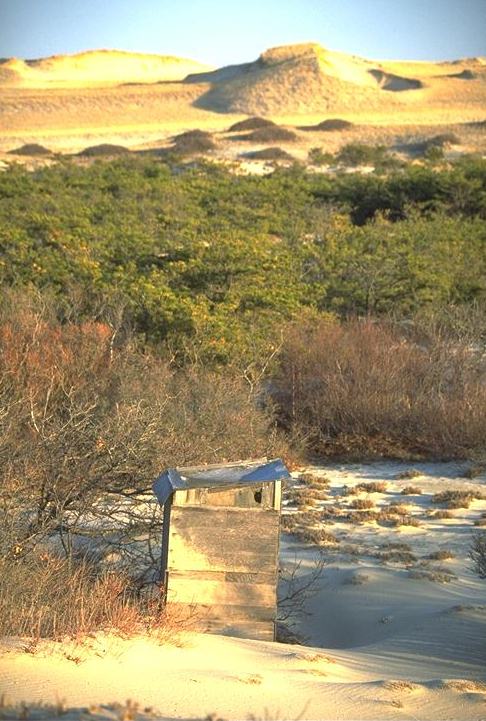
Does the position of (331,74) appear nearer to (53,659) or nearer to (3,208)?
(3,208)

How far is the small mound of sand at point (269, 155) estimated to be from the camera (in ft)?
150

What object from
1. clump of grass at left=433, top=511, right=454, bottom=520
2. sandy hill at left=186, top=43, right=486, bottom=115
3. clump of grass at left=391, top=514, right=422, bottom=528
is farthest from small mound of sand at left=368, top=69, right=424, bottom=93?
clump of grass at left=391, top=514, right=422, bottom=528

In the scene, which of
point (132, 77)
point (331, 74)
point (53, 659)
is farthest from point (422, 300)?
point (132, 77)

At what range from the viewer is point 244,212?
3025 centimetres

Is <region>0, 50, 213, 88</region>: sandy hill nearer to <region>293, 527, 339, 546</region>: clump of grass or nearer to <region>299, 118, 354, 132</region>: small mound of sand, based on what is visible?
<region>299, 118, 354, 132</region>: small mound of sand

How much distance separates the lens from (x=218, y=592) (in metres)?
8.01

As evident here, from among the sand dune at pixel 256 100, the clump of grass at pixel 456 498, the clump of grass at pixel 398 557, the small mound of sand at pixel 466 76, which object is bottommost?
the clump of grass at pixel 456 498

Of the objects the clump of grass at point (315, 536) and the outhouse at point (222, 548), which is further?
the clump of grass at point (315, 536)

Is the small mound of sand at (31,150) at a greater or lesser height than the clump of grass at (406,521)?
greater

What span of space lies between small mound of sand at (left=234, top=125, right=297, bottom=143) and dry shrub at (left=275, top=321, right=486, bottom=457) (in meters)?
35.4

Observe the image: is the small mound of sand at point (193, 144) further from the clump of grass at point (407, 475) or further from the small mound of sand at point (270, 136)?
the clump of grass at point (407, 475)

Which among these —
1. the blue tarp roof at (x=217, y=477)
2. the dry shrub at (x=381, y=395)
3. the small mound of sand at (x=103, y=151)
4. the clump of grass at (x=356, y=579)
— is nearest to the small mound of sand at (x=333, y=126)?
the small mound of sand at (x=103, y=151)

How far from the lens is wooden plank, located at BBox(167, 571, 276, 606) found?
7.94 m

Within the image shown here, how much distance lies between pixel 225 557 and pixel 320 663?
1.11 metres
